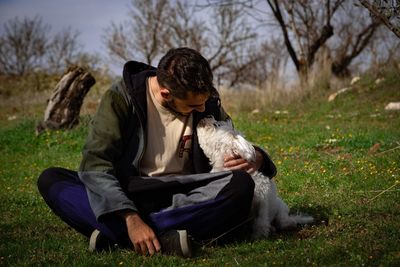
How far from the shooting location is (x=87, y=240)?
12.7 feet

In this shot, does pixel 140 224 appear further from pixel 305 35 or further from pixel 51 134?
pixel 305 35

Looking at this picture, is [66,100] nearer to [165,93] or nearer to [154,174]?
[154,174]

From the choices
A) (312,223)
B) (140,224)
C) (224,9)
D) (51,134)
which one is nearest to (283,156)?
(312,223)

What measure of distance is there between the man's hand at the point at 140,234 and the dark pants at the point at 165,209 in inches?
6.3

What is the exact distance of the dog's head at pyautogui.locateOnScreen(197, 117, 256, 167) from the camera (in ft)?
11.5

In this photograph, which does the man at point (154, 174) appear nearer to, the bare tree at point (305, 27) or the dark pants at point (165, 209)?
the dark pants at point (165, 209)

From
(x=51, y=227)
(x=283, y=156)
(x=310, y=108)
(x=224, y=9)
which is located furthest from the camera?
(x=224, y=9)

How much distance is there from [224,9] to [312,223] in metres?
26.1

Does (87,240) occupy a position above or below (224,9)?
below

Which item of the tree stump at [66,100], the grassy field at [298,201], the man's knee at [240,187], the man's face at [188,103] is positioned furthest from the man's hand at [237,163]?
the tree stump at [66,100]

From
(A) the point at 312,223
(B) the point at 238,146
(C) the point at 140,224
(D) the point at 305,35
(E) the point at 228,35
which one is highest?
(E) the point at 228,35

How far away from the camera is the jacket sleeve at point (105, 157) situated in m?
3.16

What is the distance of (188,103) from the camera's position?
11.0 ft

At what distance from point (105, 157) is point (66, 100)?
7857mm
